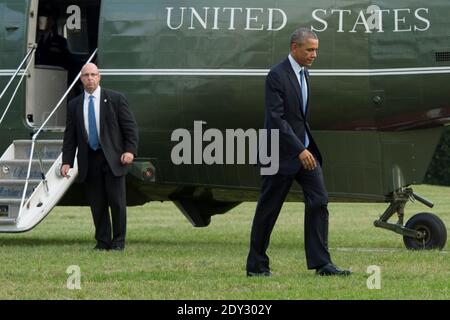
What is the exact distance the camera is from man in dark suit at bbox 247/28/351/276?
1175 cm

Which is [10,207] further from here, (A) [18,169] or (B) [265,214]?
(B) [265,214]

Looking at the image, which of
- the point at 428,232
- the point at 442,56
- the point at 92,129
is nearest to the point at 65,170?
the point at 92,129

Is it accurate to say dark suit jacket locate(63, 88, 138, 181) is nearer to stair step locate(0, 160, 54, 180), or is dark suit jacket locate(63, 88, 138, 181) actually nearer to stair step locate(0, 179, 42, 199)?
stair step locate(0, 179, 42, 199)

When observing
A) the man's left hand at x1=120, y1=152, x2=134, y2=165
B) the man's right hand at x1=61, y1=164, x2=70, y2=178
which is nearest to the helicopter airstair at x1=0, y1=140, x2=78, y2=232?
the man's right hand at x1=61, y1=164, x2=70, y2=178

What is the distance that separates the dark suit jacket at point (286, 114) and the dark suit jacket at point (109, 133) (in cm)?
374

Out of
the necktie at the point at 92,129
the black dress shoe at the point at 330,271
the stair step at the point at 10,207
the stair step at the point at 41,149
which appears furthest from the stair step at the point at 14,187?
the black dress shoe at the point at 330,271

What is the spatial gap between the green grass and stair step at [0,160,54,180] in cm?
84

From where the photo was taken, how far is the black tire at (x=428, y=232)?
15656mm

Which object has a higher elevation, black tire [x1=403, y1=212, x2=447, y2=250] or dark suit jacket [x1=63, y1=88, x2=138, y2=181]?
dark suit jacket [x1=63, y1=88, x2=138, y2=181]

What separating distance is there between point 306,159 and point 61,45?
7.05 meters

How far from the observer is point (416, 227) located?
15859 mm

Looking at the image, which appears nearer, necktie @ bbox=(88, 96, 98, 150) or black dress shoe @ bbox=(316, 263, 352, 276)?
black dress shoe @ bbox=(316, 263, 352, 276)

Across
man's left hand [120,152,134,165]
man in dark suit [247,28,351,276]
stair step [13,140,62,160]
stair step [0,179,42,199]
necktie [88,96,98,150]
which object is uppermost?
man in dark suit [247,28,351,276]
